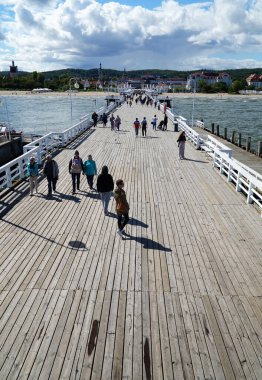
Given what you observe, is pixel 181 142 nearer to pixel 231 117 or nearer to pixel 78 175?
pixel 78 175

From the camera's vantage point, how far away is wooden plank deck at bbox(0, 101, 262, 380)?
462 centimetres

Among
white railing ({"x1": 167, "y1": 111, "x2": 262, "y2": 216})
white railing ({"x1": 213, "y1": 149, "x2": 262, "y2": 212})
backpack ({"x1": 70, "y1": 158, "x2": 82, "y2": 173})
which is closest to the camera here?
white railing ({"x1": 213, "y1": 149, "x2": 262, "y2": 212})

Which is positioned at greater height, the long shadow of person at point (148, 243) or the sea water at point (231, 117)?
the sea water at point (231, 117)

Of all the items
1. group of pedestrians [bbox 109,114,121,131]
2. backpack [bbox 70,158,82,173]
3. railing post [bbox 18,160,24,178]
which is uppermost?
group of pedestrians [bbox 109,114,121,131]

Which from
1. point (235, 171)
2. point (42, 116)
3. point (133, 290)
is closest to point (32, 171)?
point (133, 290)

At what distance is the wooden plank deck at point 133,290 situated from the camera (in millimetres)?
4617

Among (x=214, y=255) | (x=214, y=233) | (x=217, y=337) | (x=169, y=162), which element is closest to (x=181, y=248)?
(x=214, y=255)

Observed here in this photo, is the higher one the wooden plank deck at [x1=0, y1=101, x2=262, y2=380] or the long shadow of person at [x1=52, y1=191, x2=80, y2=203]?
the long shadow of person at [x1=52, y1=191, x2=80, y2=203]

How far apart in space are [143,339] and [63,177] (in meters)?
9.44

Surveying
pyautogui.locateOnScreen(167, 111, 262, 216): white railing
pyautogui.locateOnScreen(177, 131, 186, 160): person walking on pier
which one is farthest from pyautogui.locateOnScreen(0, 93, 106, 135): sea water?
pyautogui.locateOnScreen(177, 131, 186, 160): person walking on pier

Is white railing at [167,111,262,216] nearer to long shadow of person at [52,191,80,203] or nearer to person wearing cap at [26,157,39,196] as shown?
long shadow of person at [52,191,80,203]

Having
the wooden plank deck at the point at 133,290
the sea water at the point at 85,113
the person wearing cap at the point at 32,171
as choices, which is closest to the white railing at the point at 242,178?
the wooden plank deck at the point at 133,290

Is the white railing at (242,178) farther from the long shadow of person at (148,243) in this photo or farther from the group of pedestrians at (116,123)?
the group of pedestrians at (116,123)

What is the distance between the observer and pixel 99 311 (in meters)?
5.55
